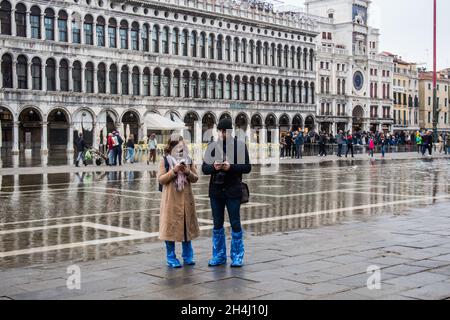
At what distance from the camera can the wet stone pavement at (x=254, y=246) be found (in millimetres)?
6590

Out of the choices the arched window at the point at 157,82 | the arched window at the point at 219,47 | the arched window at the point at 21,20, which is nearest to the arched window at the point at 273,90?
the arched window at the point at 219,47

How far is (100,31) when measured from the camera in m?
57.3

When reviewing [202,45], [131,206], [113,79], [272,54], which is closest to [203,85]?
[202,45]

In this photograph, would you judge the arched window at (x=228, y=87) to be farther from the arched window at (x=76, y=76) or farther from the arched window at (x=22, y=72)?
the arched window at (x=22, y=72)

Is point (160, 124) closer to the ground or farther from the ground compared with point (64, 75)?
closer to the ground

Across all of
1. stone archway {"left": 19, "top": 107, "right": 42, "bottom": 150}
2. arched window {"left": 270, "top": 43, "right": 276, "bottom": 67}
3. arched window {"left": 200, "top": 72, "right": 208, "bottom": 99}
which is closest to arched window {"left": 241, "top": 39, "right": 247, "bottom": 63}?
arched window {"left": 270, "top": 43, "right": 276, "bottom": 67}

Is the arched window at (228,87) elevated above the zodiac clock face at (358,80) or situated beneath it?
situated beneath

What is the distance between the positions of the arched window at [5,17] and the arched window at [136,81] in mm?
12485

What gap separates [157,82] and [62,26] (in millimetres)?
10986

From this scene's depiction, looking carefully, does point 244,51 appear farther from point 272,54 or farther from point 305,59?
point 305,59
